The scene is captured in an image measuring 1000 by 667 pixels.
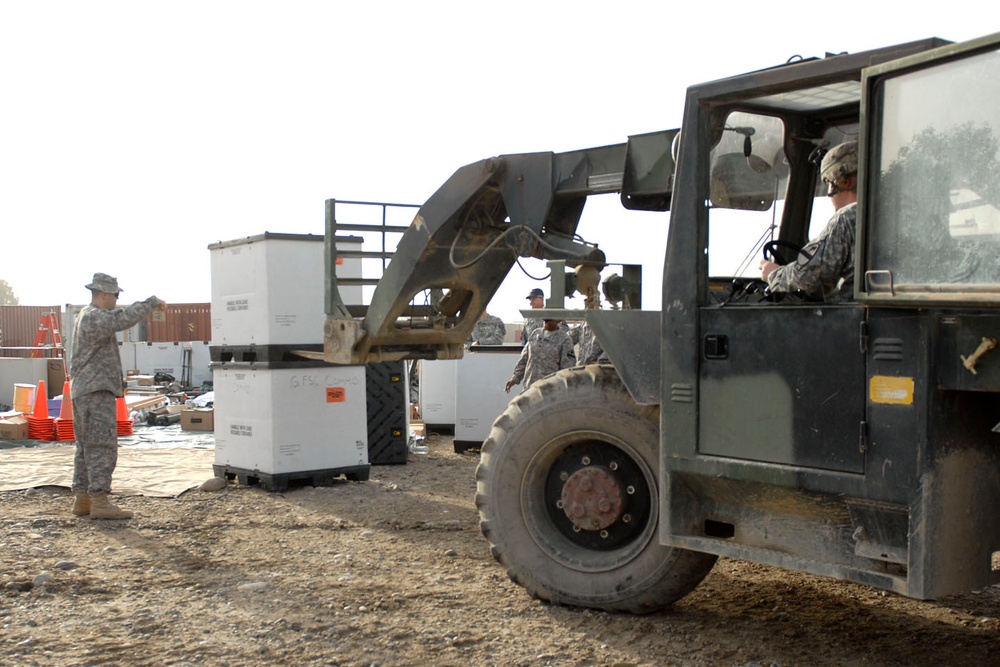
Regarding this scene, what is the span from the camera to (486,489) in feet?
16.4

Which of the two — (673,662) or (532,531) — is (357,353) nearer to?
(532,531)

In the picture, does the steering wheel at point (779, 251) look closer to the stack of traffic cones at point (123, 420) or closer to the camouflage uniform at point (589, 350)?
the camouflage uniform at point (589, 350)

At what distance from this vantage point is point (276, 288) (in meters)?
8.36

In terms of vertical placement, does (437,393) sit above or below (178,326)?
below

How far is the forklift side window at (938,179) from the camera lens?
3.22 metres

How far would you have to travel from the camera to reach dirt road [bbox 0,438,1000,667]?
4.25 m

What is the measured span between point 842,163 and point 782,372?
0.88m

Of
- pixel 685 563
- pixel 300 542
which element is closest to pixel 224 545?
pixel 300 542

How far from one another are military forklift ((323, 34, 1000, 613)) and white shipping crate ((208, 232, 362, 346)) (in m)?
3.09

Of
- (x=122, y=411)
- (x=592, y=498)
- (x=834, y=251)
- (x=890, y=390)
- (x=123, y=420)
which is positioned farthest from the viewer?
(x=122, y=411)

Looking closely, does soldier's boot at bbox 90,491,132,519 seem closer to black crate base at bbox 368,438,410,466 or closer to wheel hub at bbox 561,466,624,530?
black crate base at bbox 368,438,410,466

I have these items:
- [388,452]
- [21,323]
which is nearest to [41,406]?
[388,452]

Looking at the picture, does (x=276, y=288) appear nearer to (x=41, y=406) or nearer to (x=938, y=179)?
(x=41, y=406)

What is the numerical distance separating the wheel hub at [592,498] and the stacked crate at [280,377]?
4.12 m
